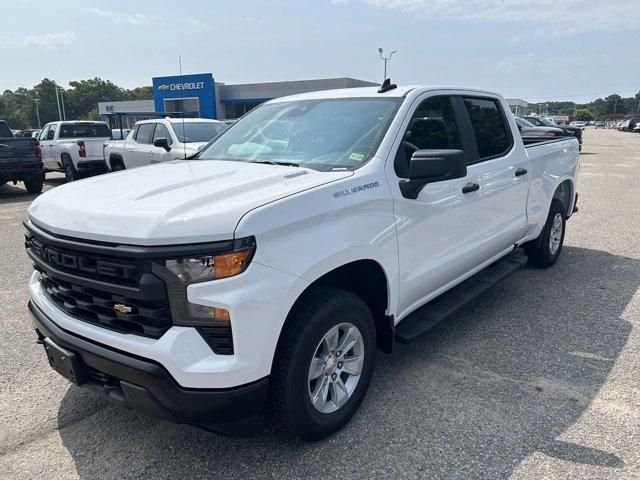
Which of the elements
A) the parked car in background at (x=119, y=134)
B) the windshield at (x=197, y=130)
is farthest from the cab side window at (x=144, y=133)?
the parked car in background at (x=119, y=134)

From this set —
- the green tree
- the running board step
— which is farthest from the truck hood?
the green tree

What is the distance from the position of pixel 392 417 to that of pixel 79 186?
2340mm

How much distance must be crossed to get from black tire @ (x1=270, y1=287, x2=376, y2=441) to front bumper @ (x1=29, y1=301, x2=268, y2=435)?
0.13 metres

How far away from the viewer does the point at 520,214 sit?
4.78 meters

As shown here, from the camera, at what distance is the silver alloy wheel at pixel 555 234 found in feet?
19.1

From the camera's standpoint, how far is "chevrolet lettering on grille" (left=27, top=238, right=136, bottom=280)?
2.26 meters

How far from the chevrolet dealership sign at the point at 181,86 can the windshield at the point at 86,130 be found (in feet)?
102

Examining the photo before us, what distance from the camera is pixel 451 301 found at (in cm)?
387

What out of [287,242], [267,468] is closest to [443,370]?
[267,468]

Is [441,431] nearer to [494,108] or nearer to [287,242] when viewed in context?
[287,242]

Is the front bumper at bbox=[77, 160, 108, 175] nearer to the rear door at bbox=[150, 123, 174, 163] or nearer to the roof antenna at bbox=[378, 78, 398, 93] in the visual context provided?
the rear door at bbox=[150, 123, 174, 163]

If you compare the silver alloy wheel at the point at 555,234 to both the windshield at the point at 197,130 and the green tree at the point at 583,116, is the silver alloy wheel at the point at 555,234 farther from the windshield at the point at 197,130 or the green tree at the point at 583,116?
the green tree at the point at 583,116

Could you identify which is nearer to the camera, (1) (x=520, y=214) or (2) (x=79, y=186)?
(2) (x=79, y=186)

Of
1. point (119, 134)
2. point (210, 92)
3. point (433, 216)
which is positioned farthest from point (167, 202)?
point (210, 92)
